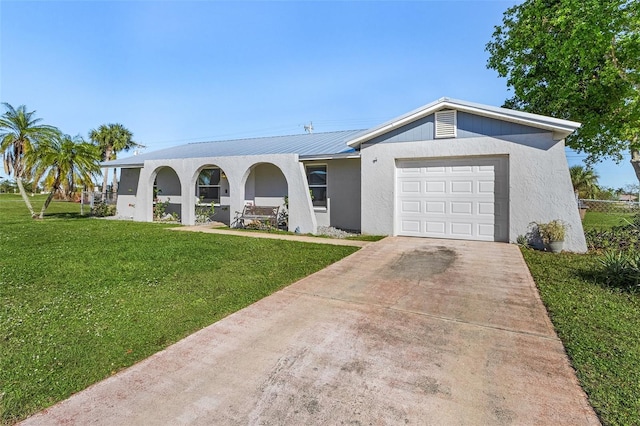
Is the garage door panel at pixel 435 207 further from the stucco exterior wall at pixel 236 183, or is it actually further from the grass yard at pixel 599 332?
the stucco exterior wall at pixel 236 183

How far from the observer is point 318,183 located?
42.8ft

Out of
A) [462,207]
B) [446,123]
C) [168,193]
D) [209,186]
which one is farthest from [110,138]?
[462,207]

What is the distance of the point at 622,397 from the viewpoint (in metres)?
2.56

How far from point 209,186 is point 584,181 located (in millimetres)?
26780

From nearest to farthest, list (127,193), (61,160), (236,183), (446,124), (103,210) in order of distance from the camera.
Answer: (446,124) → (236,183) → (61,160) → (127,193) → (103,210)

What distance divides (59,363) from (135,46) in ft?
51.8

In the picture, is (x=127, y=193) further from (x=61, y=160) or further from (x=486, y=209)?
(x=486, y=209)

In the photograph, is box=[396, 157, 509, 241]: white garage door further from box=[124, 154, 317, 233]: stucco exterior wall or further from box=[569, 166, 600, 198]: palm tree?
box=[569, 166, 600, 198]: palm tree

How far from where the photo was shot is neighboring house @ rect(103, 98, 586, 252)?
336 inches

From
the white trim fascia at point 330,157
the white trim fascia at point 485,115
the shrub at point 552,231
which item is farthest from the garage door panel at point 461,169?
the white trim fascia at point 330,157

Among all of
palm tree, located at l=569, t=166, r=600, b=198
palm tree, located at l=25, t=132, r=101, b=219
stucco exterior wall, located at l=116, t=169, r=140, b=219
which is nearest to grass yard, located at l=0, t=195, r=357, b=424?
palm tree, located at l=25, t=132, r=101, b=219

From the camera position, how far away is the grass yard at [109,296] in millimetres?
3072

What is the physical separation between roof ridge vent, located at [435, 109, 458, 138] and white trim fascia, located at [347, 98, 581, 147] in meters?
0.15

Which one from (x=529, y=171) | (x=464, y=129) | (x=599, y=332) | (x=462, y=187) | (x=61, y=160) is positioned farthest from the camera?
(x=61, y=160)
